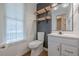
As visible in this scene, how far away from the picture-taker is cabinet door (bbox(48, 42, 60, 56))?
1298 millimetres

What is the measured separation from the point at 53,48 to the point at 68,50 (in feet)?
0.65

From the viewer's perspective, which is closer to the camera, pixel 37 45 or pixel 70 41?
pixel 70 41

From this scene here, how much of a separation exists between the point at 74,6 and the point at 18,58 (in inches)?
40.1

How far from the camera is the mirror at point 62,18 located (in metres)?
1.32

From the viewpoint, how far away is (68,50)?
126 cm

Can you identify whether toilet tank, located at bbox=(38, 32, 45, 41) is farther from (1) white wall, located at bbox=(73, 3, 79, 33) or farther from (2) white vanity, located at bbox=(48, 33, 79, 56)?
(1) white wall, located at bbox=(73, 3, 79, 33)

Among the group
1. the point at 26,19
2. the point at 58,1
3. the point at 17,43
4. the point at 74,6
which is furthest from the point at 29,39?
the point at 74,6

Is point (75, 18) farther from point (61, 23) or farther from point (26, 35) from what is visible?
point (26, 35)

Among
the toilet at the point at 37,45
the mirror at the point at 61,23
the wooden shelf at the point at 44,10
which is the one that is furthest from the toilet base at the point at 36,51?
the wooden shelf at the point at 44,10

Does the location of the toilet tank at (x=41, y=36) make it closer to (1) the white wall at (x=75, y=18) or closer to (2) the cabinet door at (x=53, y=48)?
(2) the cabinet door at (x=53, y=48)

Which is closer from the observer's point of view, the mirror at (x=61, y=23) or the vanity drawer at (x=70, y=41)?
the vanity drawer at (x=70, y=41)

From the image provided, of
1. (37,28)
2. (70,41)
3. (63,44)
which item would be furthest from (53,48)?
(37,28)

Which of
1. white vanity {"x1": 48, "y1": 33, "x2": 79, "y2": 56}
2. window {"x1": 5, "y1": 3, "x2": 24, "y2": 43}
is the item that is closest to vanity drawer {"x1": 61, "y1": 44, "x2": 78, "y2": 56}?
white vanity {"x1": 48, "y1": 33, "x2": 79, "y2": 56}

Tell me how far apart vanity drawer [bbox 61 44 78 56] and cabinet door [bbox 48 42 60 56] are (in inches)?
2.6
